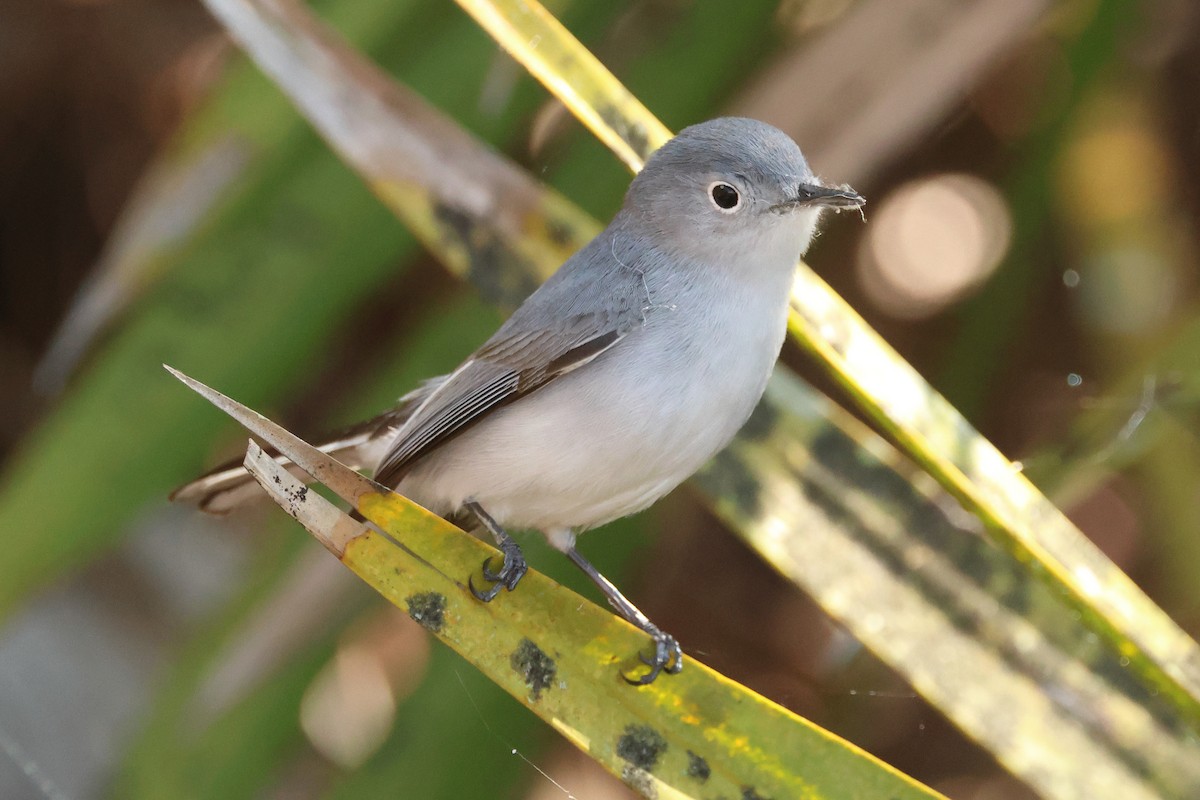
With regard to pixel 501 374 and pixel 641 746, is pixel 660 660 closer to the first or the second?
pixel 641 746

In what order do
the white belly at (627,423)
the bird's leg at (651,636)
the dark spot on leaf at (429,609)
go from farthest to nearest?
the white belly at (627,423) → the bird's leg at (651,636) → the dark spot on leaf at (429,609)

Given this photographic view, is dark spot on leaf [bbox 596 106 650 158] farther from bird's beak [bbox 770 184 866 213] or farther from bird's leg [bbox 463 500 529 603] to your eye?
→ bird's leg [bbox 463 500 529 603]

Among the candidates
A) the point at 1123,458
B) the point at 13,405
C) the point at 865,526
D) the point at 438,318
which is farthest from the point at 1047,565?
the point at 13,405

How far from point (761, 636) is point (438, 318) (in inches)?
28.6

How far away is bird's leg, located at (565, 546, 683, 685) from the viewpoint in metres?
0.88

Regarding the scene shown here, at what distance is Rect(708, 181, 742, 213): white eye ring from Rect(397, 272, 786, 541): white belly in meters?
0.11

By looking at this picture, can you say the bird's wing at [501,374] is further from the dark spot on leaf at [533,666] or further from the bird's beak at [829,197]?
the dark spot on leaf at [533,666]

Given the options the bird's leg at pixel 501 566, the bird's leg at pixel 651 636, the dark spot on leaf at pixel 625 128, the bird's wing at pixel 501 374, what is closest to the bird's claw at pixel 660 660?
the bird's leg at pixel 651 636

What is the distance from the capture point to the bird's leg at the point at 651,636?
2.90 ft

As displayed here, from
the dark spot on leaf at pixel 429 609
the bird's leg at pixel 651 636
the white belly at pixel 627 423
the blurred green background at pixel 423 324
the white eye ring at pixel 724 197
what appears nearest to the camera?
the dark spot on leaf at pixel 429 609

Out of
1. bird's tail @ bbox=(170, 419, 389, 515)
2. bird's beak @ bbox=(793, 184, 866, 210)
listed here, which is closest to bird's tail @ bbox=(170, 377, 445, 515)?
bird's tail @ bbox=(170, 419, 389, 515)

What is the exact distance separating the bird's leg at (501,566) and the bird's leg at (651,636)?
117 millimetres

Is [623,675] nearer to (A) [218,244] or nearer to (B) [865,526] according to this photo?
(B) [865,526]

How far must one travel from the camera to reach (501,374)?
1.16m
